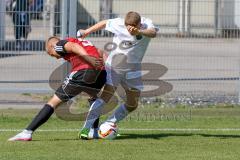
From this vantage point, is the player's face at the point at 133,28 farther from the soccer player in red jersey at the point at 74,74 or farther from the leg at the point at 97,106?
the leg at the point at 97,106

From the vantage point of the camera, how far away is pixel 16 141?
9.99 meters

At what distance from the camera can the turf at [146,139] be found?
360 inches

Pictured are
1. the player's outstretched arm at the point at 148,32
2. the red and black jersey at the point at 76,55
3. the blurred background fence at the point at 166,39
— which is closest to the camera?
the red and black jersey at the point at 76,55

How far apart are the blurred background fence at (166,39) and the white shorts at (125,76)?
10.5 feet

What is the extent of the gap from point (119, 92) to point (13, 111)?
1889 millimetres

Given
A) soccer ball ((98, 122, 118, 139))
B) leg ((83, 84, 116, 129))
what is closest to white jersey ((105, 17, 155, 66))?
leg ((83, 84, 116, 129))

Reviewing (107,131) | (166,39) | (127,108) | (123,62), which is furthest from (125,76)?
(166,39)

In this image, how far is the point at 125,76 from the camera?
1068cm

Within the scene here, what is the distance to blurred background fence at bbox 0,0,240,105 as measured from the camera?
14.0 meters

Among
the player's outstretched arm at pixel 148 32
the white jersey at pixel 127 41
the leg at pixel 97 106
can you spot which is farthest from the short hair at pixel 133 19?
the leg at pixel 97 106

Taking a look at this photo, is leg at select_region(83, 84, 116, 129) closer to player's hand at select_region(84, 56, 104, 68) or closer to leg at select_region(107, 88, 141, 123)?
leg at select_region(107, 88, 141, 123)

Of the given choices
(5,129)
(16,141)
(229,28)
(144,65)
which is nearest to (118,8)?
(144,65)

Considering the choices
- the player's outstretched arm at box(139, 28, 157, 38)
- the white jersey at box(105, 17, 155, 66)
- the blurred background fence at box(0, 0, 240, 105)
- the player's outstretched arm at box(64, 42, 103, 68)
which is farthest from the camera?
the blurred background fence at box(0, 0, 240, 105)

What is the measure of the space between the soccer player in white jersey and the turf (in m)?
0.38
